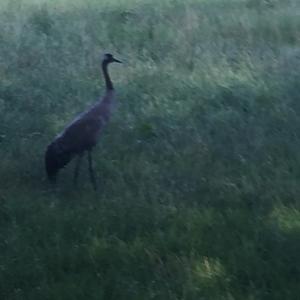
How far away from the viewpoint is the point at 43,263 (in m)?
6.57

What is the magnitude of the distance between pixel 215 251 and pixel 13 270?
4.49 ft

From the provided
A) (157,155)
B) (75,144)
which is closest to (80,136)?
(75,144)

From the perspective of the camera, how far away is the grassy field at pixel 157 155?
641 cm

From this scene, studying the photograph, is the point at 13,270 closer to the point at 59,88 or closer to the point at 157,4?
the point at 59,88

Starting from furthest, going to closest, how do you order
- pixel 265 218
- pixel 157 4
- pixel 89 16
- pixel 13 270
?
pixel 157 4
pixel 89 16
pixel 265 218
pixel 13 270

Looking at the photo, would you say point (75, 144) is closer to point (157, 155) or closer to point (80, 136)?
point (80, 136)

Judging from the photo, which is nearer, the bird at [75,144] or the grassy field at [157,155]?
the grassy field at [157,155]

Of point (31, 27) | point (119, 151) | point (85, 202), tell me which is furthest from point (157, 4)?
point (85, 202)

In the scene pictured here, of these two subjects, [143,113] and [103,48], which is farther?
[103,48]

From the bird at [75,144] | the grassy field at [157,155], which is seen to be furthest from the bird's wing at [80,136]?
the grassy field at [157,155]

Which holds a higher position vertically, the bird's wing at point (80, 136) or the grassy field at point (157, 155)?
the bird's wing at point (80, 136)

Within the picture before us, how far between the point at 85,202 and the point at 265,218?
4.76 ft

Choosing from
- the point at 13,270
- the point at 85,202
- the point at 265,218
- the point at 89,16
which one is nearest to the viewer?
the point at 13,270

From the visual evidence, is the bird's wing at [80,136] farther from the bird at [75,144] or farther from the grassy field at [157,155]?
the grassy field at [157,155]
